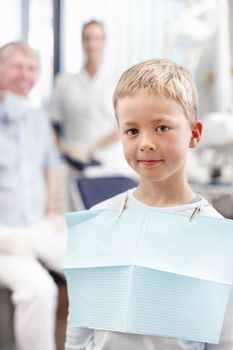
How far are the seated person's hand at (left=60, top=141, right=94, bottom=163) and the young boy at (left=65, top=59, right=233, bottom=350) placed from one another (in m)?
1.54

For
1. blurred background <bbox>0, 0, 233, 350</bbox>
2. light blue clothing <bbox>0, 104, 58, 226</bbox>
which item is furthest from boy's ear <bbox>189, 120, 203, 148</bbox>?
blurred background <bbox>0, 0, 233, 350</bbox>

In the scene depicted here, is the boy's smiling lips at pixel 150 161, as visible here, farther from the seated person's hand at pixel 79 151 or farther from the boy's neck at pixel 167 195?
the seated person's hand at pixel 79 151

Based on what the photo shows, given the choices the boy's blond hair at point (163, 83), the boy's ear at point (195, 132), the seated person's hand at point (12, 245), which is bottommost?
the seated person's hand at point (12, 245)

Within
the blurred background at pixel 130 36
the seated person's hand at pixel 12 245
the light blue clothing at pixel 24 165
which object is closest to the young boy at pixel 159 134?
the seated person's hand at pixel 12 245

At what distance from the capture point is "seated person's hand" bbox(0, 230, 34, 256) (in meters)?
1.85

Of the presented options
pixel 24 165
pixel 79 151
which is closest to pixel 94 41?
pixel 79 151

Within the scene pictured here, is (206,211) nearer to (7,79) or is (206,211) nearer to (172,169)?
(172,169)

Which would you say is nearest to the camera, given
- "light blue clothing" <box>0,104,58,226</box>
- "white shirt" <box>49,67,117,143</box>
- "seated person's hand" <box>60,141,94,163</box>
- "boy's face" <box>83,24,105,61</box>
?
"light blue clothing" <box>0,104,58,226</box>

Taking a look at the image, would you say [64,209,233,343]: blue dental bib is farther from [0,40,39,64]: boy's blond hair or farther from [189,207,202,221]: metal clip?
[0,40,39,64]: boy's blond hair

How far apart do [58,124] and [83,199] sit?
1.01 m

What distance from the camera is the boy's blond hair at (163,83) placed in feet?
2.71

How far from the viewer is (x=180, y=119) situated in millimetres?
838

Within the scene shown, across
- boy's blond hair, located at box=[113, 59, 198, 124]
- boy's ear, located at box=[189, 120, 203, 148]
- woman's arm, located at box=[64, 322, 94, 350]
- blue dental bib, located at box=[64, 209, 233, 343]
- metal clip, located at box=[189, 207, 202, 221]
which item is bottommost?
woman's arm, located at box=[64, 322, 94, 350]

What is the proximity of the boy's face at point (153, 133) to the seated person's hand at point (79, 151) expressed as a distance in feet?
5.08
